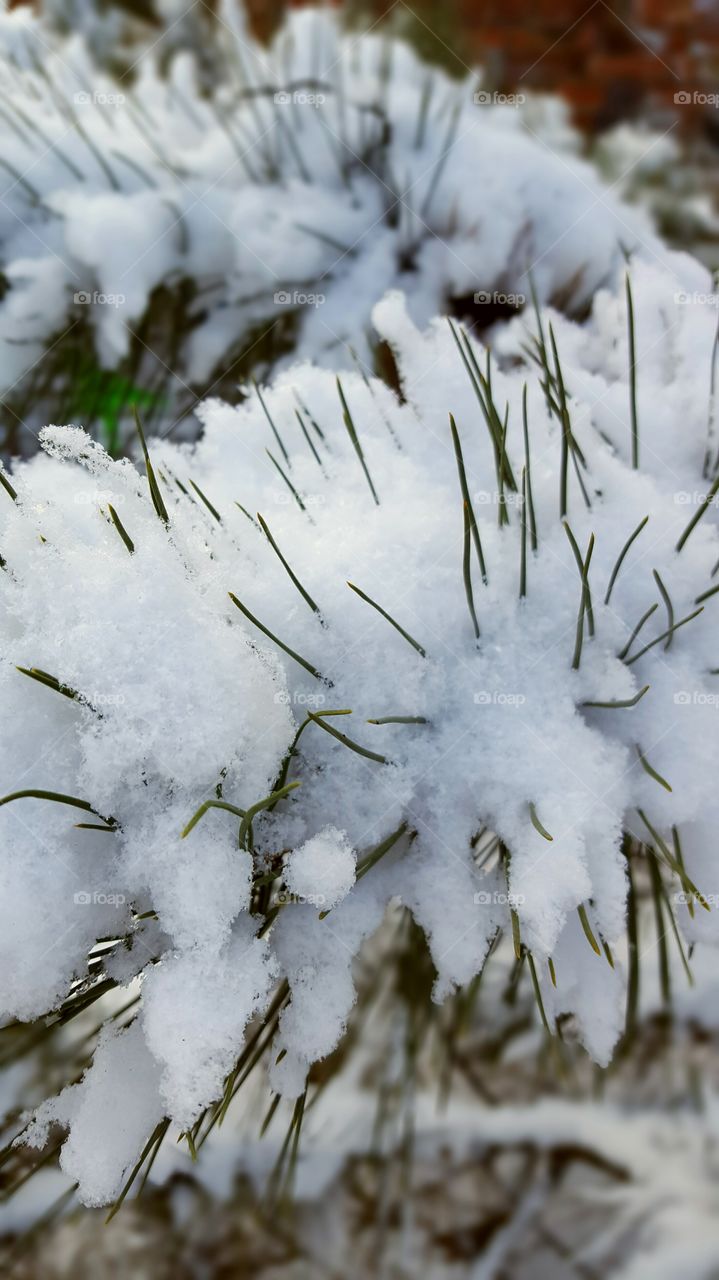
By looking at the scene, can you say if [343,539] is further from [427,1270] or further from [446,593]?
[427,1270]

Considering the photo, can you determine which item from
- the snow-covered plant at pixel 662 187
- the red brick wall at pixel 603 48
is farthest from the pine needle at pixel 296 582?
the red brick wall at pixel 603 48

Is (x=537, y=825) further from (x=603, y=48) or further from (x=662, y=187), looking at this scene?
(x=603, y=48)

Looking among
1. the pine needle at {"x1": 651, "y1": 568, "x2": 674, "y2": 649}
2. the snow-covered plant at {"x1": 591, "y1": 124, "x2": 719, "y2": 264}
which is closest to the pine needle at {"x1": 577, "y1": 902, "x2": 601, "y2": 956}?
the pine needle at {"x1": 651, "y1": 568, "x2": 674, "y2": 649}

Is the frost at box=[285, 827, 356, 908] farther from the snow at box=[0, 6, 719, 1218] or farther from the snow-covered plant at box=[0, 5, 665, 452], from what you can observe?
the snow-covered plant at box=[0, 5, 665, 452]

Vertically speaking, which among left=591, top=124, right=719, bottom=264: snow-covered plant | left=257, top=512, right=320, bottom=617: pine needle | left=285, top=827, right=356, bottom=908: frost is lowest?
left=285, top=827, right=356, bottom=908: frost

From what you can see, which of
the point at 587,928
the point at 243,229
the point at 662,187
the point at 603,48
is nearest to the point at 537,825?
the point at 587,928

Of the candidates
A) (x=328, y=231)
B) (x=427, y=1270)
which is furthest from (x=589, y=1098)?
(x=328, y=231)

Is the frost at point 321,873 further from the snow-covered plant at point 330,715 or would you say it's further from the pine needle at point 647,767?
the pine needle at point 647,767
